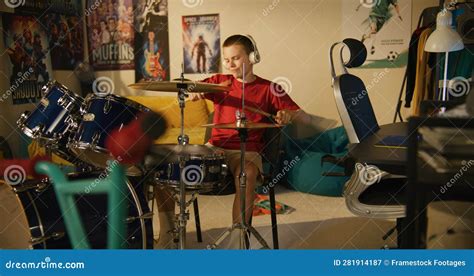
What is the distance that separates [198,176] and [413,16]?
1.35 m

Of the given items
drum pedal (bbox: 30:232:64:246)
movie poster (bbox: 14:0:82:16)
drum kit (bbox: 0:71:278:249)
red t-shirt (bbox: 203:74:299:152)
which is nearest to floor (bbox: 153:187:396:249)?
drum kit (bbox: 0:71:278:249)

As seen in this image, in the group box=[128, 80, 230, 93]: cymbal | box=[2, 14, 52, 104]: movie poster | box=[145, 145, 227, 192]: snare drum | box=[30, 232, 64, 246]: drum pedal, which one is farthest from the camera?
box=[2, 14, 52, 104]: movie poster

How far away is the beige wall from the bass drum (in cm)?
67

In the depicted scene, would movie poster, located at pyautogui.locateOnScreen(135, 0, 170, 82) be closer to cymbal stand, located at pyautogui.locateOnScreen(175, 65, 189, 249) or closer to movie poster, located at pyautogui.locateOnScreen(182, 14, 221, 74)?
movie poster, located at pyautogui.locateOnScreen(182, 14, 221, 74)

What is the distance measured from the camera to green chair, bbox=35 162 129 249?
135 centimetres

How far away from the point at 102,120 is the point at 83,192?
24 cm

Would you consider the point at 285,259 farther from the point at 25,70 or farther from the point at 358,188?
the point at 25,70

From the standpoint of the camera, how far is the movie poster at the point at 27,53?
7.13 feet

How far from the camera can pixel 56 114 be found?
5.00 ft

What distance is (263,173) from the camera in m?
1.86

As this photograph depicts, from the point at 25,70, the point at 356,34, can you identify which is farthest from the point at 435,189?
the point at 25,70

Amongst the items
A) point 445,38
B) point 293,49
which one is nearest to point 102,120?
point 293,49

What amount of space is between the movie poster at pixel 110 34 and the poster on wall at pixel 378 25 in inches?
40.2

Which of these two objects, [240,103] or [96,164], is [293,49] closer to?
[240,103]
